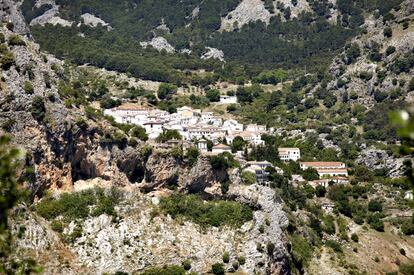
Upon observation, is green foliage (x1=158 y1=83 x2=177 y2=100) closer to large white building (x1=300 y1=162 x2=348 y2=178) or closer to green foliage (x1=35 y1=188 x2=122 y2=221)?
large white building (x1=300 y1=162 x2=348 y2=178)

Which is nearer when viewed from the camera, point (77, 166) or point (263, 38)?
point (77, 166)

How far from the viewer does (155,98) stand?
410 ft

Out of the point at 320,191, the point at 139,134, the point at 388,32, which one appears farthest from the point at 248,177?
the point at 388,32

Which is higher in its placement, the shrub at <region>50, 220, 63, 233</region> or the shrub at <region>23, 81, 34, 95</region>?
the shrub at <region>23, 81, 34, 95</region>

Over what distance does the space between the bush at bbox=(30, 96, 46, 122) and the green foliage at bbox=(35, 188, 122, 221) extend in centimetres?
681

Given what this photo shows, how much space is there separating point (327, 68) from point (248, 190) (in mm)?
79714

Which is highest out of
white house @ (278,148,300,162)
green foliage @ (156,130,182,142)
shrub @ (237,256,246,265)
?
green foliage @ (156,130,182,142)

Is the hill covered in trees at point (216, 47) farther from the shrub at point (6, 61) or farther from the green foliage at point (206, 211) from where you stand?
the shrub at point (6, 61)

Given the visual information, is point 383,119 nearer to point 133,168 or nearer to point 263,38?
point 133,168

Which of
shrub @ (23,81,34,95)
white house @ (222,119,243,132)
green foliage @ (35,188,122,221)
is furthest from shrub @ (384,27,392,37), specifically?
shrub @ (23,81,34,95)

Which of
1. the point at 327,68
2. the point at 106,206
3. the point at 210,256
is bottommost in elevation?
the point at 210,256

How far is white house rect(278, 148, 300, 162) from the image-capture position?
10062cm

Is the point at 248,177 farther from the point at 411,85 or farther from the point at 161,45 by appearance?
the point at 161,45

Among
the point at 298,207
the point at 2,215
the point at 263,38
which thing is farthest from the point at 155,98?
the point at 2,215
